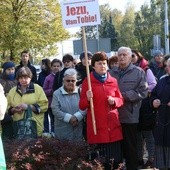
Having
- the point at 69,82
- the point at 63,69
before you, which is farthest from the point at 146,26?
the point at 69,82

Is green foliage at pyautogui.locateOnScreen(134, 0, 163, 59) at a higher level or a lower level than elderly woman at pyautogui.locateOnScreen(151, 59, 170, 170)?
higher

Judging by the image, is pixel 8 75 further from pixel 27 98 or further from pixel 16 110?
pixel 16 110

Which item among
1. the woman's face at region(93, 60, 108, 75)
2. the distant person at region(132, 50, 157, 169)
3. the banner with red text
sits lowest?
the distant person at region(132, 50, 157, 169)

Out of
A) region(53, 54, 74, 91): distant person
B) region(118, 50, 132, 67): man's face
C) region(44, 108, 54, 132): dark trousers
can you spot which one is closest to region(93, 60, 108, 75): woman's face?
region(118, 50, 132, 67): man's face

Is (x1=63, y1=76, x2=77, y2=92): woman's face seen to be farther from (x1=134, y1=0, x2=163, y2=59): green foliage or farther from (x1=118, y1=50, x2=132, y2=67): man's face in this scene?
(x1=134, y1=0, x2=163, y2=59): green foliage

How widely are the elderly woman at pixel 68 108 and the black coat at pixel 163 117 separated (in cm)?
107

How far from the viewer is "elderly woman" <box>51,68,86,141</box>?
625 centimetres

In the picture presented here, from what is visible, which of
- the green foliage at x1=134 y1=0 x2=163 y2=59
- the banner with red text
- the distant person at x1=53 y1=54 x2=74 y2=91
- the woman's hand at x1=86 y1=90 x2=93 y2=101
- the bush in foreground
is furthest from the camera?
the green foliage at x1=134 y1=0 x2=163 y2=59

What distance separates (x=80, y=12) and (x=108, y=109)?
1366 mm

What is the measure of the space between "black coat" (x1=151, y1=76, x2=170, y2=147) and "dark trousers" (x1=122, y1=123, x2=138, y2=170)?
41cm

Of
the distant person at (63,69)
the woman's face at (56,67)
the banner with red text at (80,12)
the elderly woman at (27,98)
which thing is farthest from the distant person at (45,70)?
the banner with red text at (80,12)

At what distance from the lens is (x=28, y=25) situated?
26219 millimetres

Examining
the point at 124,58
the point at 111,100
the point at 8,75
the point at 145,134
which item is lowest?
the point at 145,134

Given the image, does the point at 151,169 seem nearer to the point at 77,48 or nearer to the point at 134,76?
the point at 134,76
